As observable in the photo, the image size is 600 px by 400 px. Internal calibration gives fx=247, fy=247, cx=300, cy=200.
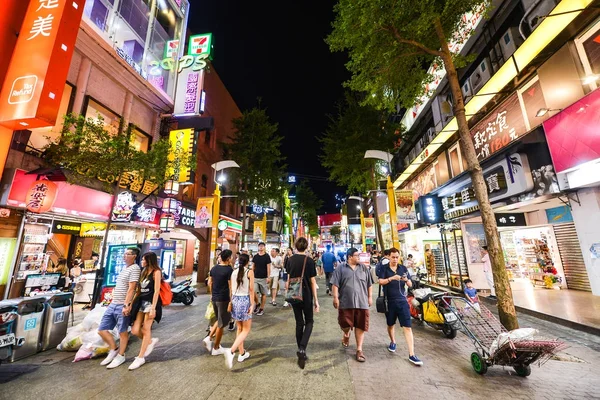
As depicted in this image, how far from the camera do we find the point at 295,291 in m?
4.62

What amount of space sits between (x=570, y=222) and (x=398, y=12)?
1082 centimetres

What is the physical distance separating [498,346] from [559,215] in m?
10.4

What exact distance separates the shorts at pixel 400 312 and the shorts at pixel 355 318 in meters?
0.58

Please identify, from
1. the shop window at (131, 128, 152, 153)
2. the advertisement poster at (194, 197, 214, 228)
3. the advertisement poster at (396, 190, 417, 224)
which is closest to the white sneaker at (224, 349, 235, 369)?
the advertisement poster at (396, 190, 417, 224)

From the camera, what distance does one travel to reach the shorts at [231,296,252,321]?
4.61 m

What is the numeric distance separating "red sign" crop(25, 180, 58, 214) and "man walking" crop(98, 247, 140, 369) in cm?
537

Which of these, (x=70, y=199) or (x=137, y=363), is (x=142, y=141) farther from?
(x=137, y=363)

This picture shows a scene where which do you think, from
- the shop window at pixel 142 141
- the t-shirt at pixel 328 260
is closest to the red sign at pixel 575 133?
the t-shirt at pixel 328 260

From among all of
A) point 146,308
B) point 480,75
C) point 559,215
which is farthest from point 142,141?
point 559,215

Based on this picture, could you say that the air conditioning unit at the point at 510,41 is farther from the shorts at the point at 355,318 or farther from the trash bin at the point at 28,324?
the trash bin at the point at 28,324

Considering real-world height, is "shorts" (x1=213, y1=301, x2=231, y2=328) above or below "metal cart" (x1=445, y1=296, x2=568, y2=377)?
above

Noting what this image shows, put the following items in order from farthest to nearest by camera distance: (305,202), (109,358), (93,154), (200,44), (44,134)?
(305,202) → (200,44) → (44,134) → (93,154) → (109,358)

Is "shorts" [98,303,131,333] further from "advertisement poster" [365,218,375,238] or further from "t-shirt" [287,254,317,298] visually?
"advertisement poster" [365,218,375,238]

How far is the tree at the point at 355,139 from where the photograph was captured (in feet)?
53.2
